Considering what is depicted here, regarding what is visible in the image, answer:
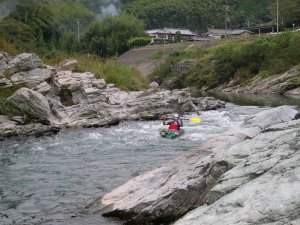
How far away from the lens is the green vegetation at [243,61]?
49.9m

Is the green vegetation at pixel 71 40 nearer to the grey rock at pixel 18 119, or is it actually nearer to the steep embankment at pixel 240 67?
the grey rock at pixel 18 119

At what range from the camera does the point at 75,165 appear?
571 inches

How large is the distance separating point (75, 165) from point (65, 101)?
1268cm

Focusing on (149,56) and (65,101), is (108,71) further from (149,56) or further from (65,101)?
(149,56)

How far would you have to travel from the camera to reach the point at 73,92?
26875mm

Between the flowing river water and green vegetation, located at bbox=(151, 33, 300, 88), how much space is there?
1132 inches

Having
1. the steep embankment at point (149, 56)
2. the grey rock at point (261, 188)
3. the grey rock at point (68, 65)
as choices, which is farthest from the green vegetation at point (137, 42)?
the grey rock at point (261, 188)

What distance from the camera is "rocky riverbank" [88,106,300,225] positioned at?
4801mm

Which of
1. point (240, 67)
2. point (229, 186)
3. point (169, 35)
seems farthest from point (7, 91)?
point (169, 35)

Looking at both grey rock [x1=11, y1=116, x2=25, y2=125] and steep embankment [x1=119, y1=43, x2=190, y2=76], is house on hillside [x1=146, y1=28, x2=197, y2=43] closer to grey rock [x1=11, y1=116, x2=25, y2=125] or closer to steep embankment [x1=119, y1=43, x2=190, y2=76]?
steep embankment [x1=119, y1=43, x2=190, y2=76]

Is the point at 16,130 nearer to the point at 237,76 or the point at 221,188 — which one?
the point at 221,188

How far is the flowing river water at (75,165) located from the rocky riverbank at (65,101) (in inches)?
48.8

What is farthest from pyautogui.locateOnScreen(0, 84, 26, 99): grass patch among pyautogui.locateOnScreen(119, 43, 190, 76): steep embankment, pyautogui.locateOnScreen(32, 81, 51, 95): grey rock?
pyautogui.locateOnScreen(119, 43, 190, 76): steep embankment

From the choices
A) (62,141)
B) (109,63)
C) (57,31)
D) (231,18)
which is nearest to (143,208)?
(62,141)
